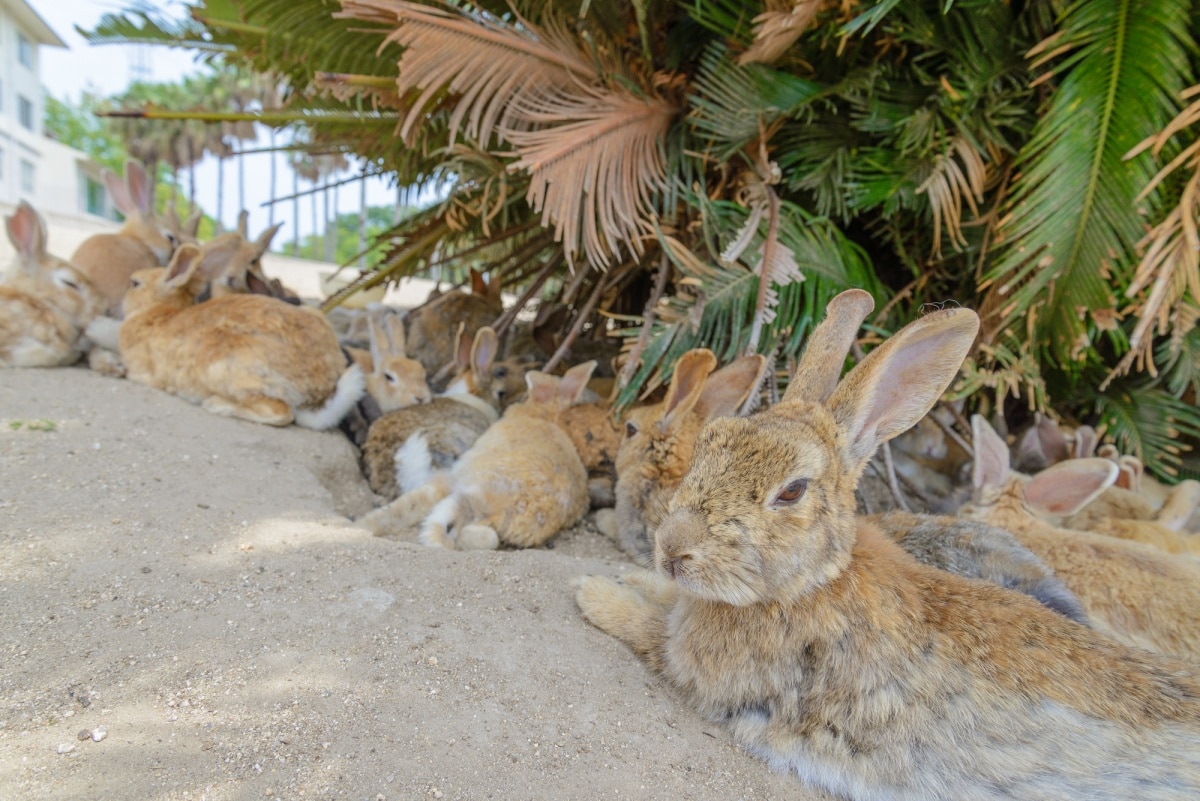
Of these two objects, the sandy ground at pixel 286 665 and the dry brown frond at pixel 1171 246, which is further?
the dry brown frond at pixel 1171 246

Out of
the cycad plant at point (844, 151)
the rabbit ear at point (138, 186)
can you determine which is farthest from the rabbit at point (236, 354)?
the rabbit ear at point (138, 186)

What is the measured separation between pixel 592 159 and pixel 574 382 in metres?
1.46

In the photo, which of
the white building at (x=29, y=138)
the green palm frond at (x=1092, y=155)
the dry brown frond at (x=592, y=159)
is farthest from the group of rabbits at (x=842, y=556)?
the white building at (x=29, y=138)

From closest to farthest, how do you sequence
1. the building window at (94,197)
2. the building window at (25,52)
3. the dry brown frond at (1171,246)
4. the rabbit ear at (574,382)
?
1. the dry brown frond at (1171,246)
2. the rabbit ear at (574,382)
3. the building window at (25,52)
4. the building window at (94,197)

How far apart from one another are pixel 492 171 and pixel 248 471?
7.92ft

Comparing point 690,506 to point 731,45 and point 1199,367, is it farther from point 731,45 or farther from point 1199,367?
point 1199,367

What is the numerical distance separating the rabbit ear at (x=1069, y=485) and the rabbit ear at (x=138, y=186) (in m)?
7.83

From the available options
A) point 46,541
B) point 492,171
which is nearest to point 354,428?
point 492,171

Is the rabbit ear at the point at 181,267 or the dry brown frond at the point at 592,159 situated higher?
the dry brown frond at the point at 592,159

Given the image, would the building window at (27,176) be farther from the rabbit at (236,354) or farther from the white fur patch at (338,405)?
the white fur patch at (338,405)

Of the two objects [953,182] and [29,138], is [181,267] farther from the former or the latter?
[29,138]

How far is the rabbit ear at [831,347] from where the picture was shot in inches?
104

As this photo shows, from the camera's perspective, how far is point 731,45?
4332 millimetres

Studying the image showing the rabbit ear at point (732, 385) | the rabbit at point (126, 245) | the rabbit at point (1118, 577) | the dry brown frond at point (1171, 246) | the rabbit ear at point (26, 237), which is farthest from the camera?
the rabbit at point (126, 245)
